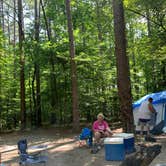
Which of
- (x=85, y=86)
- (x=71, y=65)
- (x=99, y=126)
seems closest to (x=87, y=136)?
(x=99, y=126)

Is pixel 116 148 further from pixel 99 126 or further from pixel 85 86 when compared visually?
pixel 85 86

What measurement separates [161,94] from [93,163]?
6.38 metres

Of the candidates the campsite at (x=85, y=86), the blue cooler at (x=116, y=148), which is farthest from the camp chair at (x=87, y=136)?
the blue cooler at (x=116, y=148)

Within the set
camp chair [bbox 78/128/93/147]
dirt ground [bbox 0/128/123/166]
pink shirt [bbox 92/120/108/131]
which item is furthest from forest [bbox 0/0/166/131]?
dirt ground [bbox 0/128/123/166]

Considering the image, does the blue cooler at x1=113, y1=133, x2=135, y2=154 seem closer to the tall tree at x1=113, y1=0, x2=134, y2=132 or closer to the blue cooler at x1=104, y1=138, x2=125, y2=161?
the blue cooler at x1=104, y1=138, x2=125, y2=161

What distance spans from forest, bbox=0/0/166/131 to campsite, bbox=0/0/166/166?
1.9 inches

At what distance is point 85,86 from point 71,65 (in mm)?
1874

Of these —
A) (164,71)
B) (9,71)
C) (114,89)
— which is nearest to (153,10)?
(114,89)

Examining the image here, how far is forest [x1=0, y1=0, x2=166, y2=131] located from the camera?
16125 millimetres

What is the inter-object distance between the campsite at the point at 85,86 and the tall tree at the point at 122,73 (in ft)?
0.10

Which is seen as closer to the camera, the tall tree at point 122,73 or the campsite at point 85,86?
the campsite at point 85,86

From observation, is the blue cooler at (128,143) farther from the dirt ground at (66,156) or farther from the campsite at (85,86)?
the dirt ground at (66,156)

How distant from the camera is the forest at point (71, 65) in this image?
16.1m

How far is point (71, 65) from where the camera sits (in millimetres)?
16297
